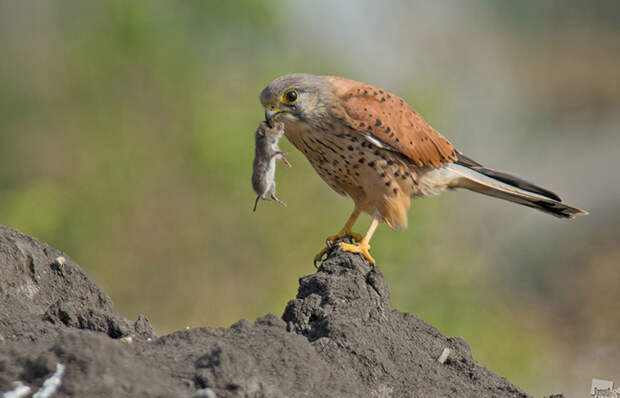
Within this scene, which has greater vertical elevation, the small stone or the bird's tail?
the bird's tail

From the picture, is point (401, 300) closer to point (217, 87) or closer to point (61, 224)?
point (217, 87)

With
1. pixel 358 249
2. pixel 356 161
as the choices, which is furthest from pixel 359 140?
pixel 358 249

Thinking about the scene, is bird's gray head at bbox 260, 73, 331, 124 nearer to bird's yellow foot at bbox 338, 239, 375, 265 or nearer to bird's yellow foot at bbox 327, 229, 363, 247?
bird's yellow foot at bbox 327, 229, 363, 247

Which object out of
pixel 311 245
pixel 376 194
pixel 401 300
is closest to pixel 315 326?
pixel 376 194

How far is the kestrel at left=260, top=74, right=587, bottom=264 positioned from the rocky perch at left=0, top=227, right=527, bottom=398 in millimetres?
998

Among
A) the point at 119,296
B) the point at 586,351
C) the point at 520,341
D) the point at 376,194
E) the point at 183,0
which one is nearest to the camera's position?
the point at 376,194

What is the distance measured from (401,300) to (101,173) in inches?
139

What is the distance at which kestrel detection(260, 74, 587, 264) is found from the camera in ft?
13.2

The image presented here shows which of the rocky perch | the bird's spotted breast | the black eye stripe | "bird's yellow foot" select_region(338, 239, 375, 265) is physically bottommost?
the rocky perch

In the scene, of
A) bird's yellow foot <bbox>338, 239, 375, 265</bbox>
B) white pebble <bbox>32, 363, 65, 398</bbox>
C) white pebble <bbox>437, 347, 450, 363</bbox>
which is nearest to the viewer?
A: white pebble <bbox>32, 363, 65, 398</bbox>

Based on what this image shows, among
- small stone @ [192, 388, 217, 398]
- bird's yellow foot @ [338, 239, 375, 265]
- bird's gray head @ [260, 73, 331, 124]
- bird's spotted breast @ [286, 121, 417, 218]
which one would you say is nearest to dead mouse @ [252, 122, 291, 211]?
bird's gray head @ [260, 73, 331, 124]

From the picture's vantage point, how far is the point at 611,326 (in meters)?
9.76

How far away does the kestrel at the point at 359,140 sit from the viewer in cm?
401

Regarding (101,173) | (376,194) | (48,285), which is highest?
(101,173)
